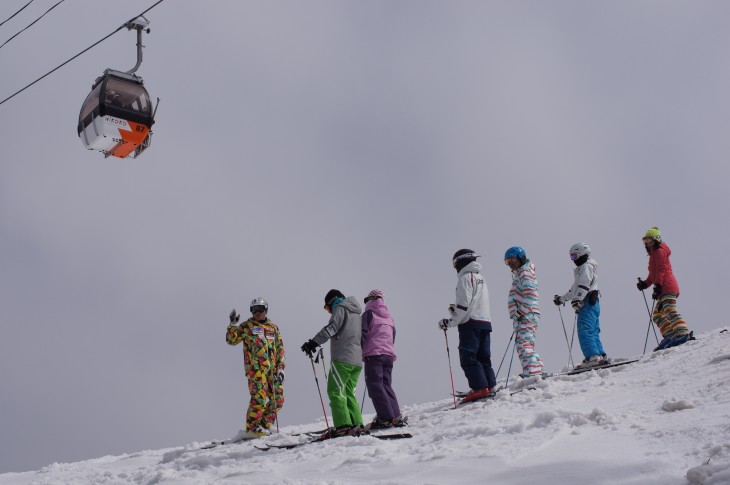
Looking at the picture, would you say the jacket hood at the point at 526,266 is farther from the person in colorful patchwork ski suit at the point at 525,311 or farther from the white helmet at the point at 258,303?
the white helmet at the point at 258,303

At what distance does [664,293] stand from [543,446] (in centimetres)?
699

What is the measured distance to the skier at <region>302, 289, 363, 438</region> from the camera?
9.29 metres

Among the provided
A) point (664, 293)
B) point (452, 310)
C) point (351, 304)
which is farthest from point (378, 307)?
point (664, 293)

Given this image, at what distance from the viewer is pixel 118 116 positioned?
12852mm

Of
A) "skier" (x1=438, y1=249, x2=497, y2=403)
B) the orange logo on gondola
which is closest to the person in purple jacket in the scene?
"skier" (x1=438, y1=249, x2=497, y2=403)

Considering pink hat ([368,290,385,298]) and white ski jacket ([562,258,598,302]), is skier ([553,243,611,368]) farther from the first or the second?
pink hat ([368,290,385,298])

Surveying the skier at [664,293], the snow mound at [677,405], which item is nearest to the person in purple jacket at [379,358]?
the snow mound at [677,405]

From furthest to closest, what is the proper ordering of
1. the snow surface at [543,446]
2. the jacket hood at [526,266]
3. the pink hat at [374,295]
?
the jacket hood at [526,266] → the pink hat at [374,295] → the snow surface at [543,446]

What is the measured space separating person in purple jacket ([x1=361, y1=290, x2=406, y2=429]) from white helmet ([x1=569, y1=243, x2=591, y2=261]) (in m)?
3.67

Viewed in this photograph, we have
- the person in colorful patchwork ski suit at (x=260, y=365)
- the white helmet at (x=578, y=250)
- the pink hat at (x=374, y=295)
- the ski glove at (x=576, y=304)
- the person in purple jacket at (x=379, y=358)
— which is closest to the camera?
the person in purple jacket at (x=379, y=358)

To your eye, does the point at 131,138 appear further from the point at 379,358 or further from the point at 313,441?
the point at 313,441

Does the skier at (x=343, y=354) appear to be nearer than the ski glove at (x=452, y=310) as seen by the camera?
Yes

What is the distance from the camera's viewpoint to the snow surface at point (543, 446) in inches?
204

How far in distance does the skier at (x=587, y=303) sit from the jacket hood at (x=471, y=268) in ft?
7.14
